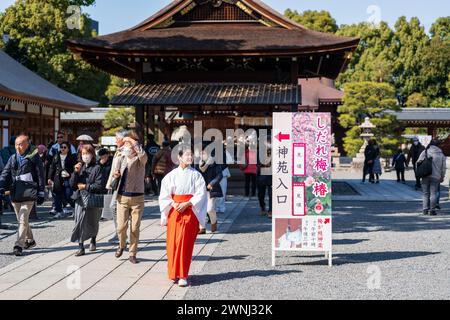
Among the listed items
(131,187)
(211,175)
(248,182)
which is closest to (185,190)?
(131,187)

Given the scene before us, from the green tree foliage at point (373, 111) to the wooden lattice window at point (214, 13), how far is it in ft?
59.6

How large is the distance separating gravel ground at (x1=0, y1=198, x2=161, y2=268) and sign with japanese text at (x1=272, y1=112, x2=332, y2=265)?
374 cm

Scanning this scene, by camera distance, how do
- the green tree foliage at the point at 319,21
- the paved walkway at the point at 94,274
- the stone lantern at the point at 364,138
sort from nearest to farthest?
the paved walkway at the point at 94,274 → the stone lantern at the point at 364,138 → the green tree foliage at the point at 319,21

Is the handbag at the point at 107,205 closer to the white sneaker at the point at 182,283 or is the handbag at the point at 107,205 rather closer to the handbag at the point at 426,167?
the white sneaker at the point at 182,283

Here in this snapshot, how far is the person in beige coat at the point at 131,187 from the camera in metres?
7.55

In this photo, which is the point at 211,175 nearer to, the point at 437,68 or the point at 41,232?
the point at 41,232

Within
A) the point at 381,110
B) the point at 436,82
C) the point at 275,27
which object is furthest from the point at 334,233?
the point at 436,82

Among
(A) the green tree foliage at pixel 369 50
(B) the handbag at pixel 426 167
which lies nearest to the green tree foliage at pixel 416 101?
(A) the green tree foliage at pixel 369 50

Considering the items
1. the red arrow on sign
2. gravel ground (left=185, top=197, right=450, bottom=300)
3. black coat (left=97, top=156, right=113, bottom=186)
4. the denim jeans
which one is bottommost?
gravel ground (left=185, top=197, right=450, bottom=300)

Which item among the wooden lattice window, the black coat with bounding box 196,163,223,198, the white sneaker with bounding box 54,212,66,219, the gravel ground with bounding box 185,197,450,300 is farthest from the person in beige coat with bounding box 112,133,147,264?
the wooden lattice window

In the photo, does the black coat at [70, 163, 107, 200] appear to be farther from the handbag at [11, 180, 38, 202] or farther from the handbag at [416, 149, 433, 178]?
the handbag at [416, 149, 433, 178]

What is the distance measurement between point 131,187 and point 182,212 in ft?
4.40

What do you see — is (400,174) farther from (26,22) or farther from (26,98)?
(26,22)

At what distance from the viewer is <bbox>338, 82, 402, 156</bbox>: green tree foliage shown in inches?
1367
